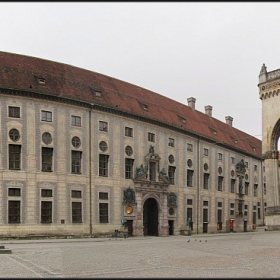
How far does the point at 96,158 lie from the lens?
4409cm

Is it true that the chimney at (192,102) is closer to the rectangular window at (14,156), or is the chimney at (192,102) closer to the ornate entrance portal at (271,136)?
the ornate entrance portal at (271,136)

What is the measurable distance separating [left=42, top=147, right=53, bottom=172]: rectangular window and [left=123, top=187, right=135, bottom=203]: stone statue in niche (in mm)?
8878

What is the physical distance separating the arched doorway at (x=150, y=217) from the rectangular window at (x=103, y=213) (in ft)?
24.3

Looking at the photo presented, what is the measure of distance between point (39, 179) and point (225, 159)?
31446 mm

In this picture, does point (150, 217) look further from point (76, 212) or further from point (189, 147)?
point (76, 212)

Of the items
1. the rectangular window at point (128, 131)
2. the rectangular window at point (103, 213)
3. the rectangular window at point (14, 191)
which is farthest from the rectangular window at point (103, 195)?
the rectangular window at point (14, 191)

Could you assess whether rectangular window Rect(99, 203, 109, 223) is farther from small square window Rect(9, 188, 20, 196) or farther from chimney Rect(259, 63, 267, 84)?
chimney Rect(259, 63, 267, 84)

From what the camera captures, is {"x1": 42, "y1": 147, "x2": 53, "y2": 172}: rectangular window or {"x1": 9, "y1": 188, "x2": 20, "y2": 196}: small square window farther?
{"x1": 42, "y1": 147, "x2": 53, "y2": 172}: rectangular window

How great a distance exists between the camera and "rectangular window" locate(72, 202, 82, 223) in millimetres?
41562

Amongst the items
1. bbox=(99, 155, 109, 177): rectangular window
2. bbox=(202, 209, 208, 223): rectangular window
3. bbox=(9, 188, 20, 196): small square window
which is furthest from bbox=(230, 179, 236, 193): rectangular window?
bbox=(9, 188, 20, 196): small square window

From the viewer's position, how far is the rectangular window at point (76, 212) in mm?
41562

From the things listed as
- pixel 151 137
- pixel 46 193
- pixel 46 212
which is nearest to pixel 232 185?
pixel 151 137

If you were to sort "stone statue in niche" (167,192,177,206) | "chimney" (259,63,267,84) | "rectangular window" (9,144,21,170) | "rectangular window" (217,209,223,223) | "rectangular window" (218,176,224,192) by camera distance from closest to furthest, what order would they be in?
"rectangular window" (9,144,21,170), "chimney" (259,63,267,84), "stone statue in niche" (167,192,177,206), "rectangular window" (217,209,223,223), "rectangular window" (218,176,224,192)

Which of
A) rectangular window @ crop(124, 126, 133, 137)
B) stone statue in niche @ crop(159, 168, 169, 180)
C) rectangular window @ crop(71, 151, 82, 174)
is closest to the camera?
A: rectangular window @ crop(71, 151, 82, 174)
